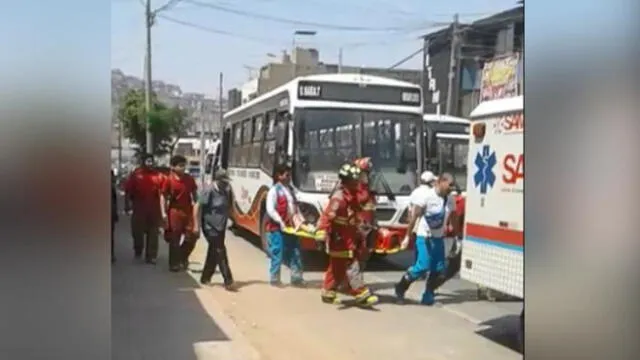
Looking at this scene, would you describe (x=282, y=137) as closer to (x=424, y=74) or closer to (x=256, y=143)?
(x=256, y=143)

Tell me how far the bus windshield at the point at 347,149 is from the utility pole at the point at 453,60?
134 millimetres

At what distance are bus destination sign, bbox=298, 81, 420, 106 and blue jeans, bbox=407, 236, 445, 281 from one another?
0.53 m

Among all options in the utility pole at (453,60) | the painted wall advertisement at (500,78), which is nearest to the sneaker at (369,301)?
the utility pole at (453,60)

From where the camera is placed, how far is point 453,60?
2.53m

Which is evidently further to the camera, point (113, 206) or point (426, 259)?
point (426, 259)

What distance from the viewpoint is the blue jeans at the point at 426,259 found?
2545 mm

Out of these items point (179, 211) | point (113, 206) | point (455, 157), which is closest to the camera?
point (113, 206)

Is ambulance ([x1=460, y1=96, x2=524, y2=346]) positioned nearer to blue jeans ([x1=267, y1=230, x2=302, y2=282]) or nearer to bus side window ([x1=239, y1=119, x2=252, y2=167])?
blue jeans ([x1=267, y1=230, x2=302, y2=282])

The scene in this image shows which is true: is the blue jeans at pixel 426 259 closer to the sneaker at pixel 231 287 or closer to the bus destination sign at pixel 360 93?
the bus destination sign at pixel 360 93

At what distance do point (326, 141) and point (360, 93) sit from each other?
0.23 meters

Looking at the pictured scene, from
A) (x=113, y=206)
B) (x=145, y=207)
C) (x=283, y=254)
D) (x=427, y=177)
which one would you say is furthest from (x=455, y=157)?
(x=113, y=206)
